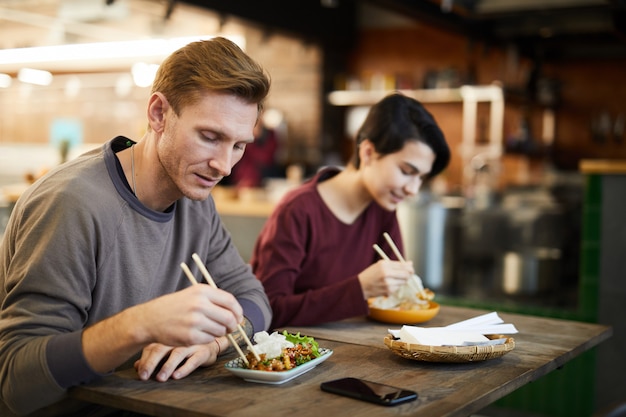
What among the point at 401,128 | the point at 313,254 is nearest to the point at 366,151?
the point at 401,128

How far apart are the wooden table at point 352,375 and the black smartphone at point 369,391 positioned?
0.01m

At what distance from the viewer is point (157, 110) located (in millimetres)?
1790

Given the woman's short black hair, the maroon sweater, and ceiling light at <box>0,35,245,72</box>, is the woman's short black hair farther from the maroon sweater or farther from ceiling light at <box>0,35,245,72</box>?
ceiling light at <box>0,35,245,72</box>

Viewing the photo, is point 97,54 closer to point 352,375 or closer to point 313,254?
point 313,254

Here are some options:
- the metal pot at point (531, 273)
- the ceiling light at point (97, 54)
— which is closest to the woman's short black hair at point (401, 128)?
the ceiling light at point (97, 54)

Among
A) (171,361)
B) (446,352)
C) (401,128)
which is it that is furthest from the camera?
(401,128)

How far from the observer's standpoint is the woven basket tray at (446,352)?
1772 mm

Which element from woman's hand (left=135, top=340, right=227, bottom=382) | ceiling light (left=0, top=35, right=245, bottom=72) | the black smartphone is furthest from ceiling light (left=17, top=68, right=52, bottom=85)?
the black smartphone

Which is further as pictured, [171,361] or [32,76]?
[32,76]

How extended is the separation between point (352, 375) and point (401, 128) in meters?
1.09

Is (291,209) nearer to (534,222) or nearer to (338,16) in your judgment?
(534,222)

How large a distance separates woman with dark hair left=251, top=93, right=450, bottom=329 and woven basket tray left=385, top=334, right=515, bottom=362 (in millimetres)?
621

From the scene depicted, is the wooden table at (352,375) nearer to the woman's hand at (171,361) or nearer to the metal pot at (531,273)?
the woman's hand at (171,361)

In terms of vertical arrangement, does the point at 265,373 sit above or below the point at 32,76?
below
